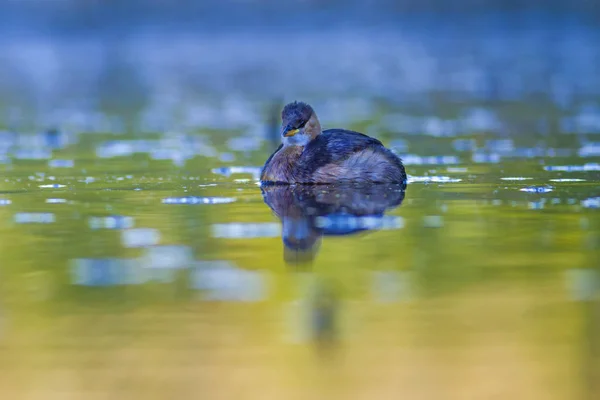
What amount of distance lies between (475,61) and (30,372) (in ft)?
128

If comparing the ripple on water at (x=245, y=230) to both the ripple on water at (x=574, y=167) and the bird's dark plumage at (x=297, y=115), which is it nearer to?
the bird's dark plumage at (x=297, y=115)

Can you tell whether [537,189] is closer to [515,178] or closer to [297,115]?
[515,178]

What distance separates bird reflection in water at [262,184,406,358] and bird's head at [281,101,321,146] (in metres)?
0.52

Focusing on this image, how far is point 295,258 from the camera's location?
9.47 meters

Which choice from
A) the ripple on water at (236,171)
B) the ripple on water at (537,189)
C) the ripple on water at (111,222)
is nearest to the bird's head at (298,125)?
the ripple on water at (236,171)

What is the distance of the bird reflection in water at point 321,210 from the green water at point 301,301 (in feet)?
0.22

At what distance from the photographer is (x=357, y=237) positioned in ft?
33.7

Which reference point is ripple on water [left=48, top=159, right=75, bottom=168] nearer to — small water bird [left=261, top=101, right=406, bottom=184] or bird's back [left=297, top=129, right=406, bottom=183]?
small water bird [left=261, top=101, right=406, bottom=184]

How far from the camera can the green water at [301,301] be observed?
21.8 ft

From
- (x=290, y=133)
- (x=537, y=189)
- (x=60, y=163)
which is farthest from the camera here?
(x=60, y=163)

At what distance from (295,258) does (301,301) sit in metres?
1.33

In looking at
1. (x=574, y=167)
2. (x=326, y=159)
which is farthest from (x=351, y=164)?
(x=574, y=167)

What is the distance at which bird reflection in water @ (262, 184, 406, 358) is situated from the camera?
7690 millimetres

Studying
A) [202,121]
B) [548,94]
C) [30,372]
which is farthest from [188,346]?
[548,94]
